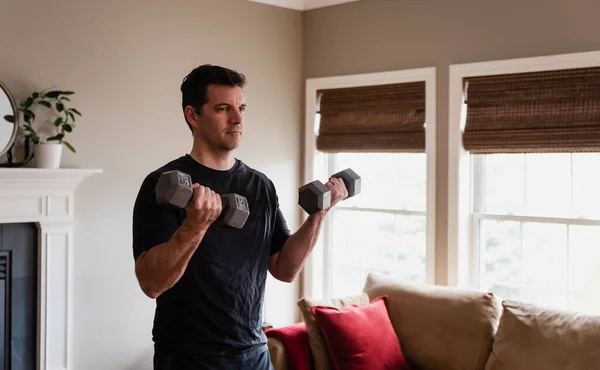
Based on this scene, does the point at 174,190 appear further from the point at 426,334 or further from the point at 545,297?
the point at 545,297

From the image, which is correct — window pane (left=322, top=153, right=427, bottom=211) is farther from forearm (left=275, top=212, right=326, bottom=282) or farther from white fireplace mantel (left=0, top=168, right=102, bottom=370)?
forearm (left=275, top=212, right=326, bottom=282)

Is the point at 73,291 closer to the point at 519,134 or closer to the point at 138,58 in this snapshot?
the point at 138,58

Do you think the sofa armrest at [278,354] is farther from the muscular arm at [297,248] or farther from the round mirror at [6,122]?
the round mirror at [6,122]

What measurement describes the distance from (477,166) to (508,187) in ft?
0.73

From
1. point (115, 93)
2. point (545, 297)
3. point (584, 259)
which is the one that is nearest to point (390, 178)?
point (545, 297)

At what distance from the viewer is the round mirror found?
3703mm

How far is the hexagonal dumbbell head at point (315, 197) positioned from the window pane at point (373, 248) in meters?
2.39

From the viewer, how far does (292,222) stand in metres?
5.09

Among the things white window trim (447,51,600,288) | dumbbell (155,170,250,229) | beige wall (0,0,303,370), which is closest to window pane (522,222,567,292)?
white window trim (447,51,600,288)

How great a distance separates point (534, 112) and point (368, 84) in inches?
44.8

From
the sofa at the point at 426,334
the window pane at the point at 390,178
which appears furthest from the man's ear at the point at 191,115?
the window pane at the point at 390,178

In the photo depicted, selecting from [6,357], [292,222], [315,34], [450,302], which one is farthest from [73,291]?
[315,34]

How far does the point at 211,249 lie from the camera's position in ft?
6.97

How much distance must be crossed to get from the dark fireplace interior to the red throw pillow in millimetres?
1464
